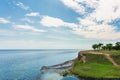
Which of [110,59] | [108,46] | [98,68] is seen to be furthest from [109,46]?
[98,68]

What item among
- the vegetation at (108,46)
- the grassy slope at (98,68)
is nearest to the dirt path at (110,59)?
the grassy slope at (98,68)

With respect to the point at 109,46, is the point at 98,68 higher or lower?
lower

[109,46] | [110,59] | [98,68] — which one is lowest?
[98,68]

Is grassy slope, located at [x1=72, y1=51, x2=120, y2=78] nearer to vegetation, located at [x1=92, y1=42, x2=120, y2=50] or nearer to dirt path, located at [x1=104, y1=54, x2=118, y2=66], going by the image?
dirt path, located at [x1=104, y1=54, x2=118, y2=66]

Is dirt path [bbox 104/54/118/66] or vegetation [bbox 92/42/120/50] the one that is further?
vegetation [bbox 92/42/120/50]

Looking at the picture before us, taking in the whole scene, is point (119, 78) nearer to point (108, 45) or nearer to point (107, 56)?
point (107, 56)

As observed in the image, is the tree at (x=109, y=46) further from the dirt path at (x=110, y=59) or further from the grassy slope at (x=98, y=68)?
the dirt path at (x=110, y=59)

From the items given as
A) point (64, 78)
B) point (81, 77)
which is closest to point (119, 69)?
point (81, 77)

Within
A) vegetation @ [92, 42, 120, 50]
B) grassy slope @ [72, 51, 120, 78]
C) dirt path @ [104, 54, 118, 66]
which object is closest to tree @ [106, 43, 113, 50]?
vegetation @ [92, 42, 120, 50]

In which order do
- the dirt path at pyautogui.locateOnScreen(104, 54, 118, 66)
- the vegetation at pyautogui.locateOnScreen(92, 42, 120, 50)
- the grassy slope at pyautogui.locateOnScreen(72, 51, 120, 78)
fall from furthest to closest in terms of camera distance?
1. the vegetation at pyautogui.locateOnScreen(92, 42, 120, 50)
2. the dirt path at pyautogui.locateOnScreen(104, 54, 118, 66)
3. the grassy slope at pyautogui.locateOnScreen(72, 51, 120, 78)

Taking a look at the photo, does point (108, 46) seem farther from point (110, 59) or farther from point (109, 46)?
point (110, 59)

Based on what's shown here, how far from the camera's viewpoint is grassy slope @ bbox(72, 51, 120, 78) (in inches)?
3254

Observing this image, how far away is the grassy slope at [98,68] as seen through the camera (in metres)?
82.7

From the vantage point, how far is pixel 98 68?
94625 millimetres
